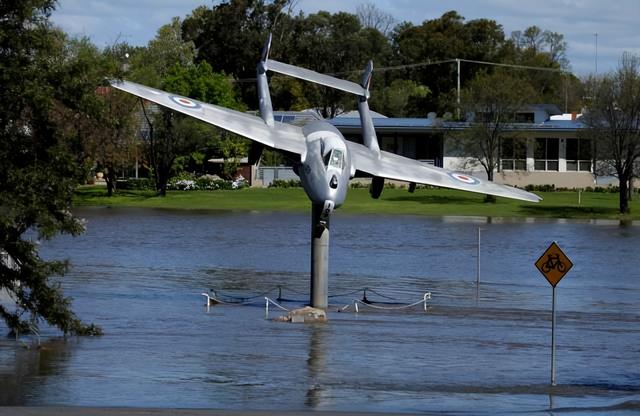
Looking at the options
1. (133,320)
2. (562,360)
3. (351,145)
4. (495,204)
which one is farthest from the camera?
(495,204)

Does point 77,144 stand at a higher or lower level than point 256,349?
higher

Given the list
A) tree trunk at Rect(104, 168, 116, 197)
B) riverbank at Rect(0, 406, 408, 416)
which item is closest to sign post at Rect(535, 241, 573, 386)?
riverbank at Rect(0, 406, 408, 416)

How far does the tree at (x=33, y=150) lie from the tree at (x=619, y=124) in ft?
167

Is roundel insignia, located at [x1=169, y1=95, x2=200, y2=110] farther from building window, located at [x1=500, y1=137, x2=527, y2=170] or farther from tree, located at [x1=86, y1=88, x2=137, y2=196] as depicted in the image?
building window, located at [x1=500, y1=137, x2=527, y2=170]

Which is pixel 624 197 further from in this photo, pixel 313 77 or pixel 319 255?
pixel 319 255

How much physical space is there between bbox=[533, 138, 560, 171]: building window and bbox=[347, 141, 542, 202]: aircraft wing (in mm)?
54958

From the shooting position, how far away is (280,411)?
1812 centimetres

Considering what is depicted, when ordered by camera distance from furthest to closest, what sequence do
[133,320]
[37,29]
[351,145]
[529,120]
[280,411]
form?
[529,120] < [351,145] < [133,320] < [37,29] < [280,411]

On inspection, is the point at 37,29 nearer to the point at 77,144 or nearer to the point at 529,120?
the point at 77,144

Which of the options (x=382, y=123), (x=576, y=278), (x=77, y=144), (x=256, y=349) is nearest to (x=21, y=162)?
(x=77, y=144)

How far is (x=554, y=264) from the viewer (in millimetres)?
21531

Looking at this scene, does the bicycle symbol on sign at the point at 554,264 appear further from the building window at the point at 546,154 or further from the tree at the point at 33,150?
the building window at the point at 546,154

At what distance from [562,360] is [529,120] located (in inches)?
2603

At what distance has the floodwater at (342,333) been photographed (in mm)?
20469
